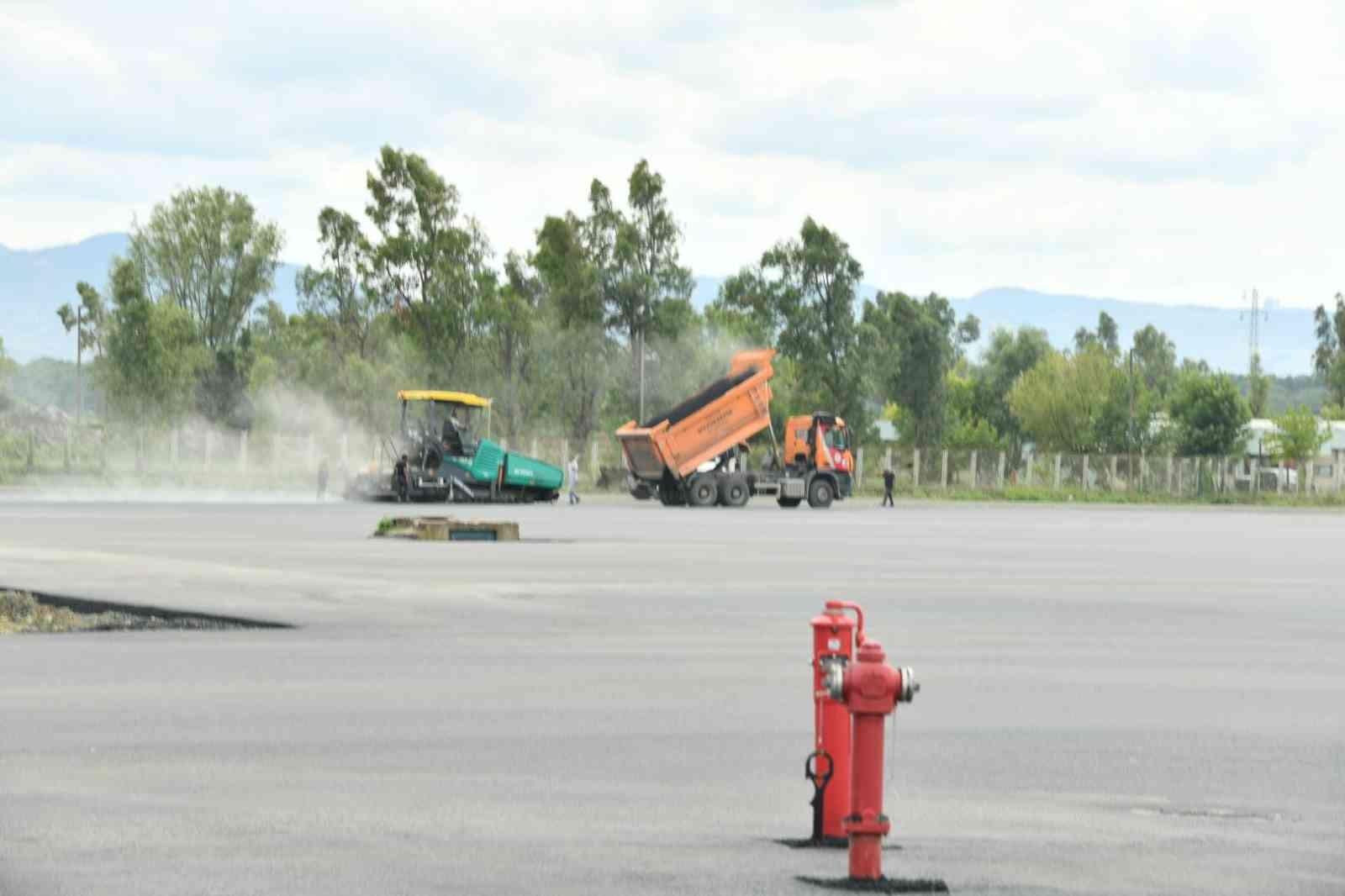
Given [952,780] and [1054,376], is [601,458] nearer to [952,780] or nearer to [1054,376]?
[1054,376]

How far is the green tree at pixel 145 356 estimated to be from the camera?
76.1 meters

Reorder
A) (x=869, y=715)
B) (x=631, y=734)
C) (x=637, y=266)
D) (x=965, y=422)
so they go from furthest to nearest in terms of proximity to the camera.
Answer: (x=965, y=422), (x=637, y=266), (x=631, y=734), (x=869, y=715)

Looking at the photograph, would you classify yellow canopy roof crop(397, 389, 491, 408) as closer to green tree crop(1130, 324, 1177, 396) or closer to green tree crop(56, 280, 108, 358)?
green tree crop(56, 280, 108, 358)

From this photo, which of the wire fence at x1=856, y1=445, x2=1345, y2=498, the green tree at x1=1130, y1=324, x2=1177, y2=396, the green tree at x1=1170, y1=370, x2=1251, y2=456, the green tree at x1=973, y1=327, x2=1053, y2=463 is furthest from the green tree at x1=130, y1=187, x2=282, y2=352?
the green tree at x1=1130, y1=324, x2=1177, y2=396

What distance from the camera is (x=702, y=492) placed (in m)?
56.0

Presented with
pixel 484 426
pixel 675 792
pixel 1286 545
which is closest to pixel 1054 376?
pixel 484 426

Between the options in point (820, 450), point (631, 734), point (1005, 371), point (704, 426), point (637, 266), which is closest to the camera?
point (631, 734)

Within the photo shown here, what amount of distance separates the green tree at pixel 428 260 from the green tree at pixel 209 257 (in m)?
10.9

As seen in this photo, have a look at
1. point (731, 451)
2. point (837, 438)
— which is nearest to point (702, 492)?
point (731, 451)

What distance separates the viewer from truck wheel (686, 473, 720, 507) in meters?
55.9

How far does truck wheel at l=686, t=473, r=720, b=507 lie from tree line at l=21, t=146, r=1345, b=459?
1521 centimetres

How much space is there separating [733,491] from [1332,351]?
148 meters

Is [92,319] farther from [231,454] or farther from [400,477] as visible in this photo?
[400,477]

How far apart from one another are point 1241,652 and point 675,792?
838 centimetres
